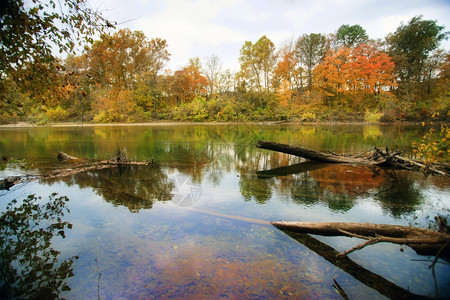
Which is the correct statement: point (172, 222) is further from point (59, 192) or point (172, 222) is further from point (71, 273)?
point (59, 192)

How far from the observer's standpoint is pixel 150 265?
352 centimetres

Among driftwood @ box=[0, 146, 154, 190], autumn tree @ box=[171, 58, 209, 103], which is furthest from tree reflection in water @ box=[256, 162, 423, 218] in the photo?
autumn tree @ box=[171, 58, 209, 103]

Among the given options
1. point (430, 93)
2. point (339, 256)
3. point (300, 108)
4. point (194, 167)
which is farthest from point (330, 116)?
point (339, 256)

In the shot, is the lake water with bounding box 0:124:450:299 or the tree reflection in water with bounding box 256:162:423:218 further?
the tree reflection in water with bounding box 256:162:423:218

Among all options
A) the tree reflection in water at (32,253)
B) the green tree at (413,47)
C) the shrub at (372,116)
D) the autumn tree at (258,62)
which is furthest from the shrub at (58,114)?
the green tree at (413,47)

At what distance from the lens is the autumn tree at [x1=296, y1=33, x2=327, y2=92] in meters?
39.6

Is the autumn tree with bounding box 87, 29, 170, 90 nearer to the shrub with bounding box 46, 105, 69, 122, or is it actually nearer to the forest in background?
the forest in background

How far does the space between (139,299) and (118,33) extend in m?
47.5

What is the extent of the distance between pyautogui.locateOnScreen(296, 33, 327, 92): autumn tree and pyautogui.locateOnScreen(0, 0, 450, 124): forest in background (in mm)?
168

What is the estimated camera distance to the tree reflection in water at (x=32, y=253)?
3012 mm

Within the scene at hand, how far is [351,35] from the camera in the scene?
40344 millimetres

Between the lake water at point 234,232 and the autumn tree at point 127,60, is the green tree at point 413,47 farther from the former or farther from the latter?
the autumn tree at point 127,60

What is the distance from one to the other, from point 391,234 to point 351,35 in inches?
1870

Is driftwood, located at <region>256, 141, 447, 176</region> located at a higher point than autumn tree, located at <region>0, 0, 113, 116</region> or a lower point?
lower
